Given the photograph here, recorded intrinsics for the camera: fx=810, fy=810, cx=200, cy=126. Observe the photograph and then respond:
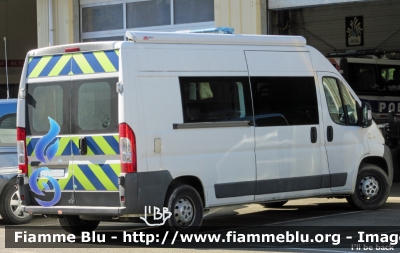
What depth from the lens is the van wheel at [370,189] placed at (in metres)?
11.8

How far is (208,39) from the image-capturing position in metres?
10.0

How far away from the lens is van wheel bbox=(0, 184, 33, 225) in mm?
11844

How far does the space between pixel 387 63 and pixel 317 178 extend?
15843mm

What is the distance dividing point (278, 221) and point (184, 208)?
2024 mm

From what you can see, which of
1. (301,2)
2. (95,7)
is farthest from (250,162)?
(95,7)

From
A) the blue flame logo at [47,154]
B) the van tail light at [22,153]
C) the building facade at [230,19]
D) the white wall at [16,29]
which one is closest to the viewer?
the blue flame logo at [47,154]

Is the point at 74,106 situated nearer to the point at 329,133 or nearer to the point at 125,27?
the point at 329,133

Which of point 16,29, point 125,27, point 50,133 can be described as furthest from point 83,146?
point 16,29

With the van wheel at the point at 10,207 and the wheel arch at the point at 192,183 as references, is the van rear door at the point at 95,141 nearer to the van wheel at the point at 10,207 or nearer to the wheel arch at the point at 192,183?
the wheel arch at the point at 192,183

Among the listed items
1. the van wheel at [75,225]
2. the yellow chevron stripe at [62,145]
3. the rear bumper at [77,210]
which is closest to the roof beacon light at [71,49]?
the yellow chevron stripe at [62,145]

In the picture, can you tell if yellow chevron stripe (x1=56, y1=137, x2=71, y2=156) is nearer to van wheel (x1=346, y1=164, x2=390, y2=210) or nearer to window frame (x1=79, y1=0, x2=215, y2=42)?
van wheel (x1=346, y1=164, x2=390, y2=210)

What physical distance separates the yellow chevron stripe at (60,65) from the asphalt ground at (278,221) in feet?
6.92

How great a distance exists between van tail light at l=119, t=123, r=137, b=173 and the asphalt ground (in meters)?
0.91

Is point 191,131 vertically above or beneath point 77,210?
above
